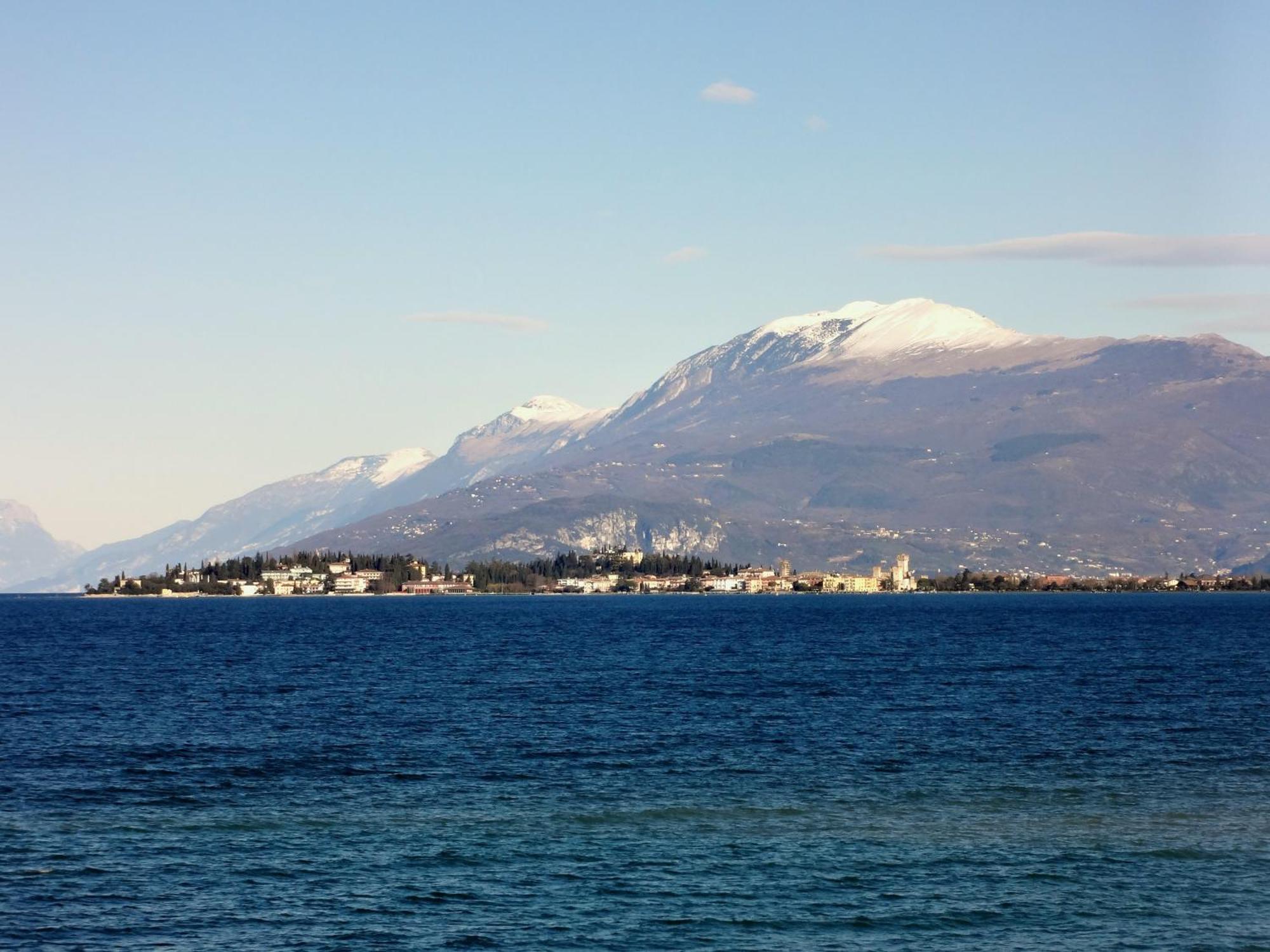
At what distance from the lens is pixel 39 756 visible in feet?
247

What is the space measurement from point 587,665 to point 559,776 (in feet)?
239

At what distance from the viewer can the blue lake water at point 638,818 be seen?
4547cm

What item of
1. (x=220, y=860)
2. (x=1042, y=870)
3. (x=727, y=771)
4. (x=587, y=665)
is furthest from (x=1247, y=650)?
(x=220, y=860)

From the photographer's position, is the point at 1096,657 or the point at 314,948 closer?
the point at 314,948

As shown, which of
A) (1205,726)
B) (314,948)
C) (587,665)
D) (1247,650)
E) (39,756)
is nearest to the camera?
(314,948)

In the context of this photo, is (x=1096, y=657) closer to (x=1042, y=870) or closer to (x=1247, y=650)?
(x=1247, y=650)

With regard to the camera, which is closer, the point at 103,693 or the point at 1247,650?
the point at 103,693

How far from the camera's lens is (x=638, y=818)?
5950cm

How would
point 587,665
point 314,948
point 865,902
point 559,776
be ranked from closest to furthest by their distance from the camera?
point 314,948 < point 865,902 < point 559,776 < point 587,665

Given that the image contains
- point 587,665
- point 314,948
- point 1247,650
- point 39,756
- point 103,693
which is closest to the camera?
point 314,948

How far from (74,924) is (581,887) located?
1461 cm

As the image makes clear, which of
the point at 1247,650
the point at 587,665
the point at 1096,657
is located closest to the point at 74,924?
the point at 587,665

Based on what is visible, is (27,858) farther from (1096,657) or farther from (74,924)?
(1096,657)

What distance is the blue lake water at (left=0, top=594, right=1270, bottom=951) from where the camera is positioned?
45469 millimetres
